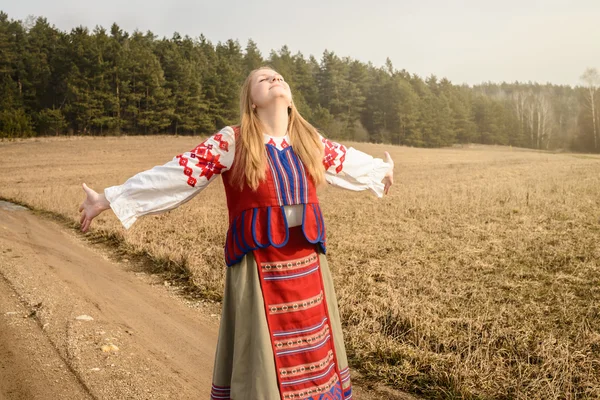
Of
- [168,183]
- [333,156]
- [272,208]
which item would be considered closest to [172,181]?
[168,183]

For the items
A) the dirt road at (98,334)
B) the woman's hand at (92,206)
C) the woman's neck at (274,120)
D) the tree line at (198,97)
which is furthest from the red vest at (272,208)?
the tree line at (198,97)

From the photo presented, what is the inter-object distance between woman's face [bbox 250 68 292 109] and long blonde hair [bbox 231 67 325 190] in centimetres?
5

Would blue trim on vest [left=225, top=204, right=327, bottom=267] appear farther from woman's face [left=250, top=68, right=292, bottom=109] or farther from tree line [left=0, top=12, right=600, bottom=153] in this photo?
tree line [left=0, top=12, right=600, bottom=153]

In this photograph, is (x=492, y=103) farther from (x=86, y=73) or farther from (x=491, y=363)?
(x=491, y=363)

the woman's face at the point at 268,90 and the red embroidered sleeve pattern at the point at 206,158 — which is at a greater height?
the woman's face at the point at 268,90

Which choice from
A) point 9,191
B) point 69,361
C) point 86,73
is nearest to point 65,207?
point 9,191

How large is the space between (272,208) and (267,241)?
18 cm

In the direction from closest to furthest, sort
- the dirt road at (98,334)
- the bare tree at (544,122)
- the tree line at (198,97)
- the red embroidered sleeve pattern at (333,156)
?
the red embroidered sleeve pattern at (333,156)
the dirt road at (98,334)
the tree line at (198,97)
the bare tree at (544,122)

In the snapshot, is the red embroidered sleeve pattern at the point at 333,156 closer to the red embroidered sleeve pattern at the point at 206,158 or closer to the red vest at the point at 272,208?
the red vest at the point at 272,208

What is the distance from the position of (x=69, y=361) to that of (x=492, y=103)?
83.6m

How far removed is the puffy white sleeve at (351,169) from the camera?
2.85m

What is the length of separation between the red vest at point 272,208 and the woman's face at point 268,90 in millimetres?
261

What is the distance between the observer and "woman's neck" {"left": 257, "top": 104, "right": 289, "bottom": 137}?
2.62 m

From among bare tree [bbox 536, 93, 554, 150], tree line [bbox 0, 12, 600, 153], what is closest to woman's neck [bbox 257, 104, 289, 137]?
tree line [bbox 0, 12, 600, 153]
